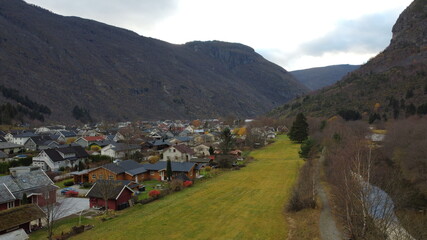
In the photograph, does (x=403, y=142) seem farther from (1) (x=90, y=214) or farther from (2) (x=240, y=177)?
(1) (x=90, y=214)

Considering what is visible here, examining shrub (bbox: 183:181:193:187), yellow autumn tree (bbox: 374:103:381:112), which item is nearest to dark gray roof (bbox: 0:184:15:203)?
shrub (bbox: 183:181:193:187)

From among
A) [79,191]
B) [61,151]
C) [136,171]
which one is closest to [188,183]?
[136,171]

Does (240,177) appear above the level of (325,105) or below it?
below

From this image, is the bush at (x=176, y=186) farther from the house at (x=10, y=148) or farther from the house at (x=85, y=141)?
the house at (x=10, y=148)

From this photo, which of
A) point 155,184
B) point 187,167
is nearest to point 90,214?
point 155,184

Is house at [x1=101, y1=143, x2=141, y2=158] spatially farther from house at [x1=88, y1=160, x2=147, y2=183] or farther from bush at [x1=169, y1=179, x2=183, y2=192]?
bush at [x1=169, y1=179, x2=183, y2=192]

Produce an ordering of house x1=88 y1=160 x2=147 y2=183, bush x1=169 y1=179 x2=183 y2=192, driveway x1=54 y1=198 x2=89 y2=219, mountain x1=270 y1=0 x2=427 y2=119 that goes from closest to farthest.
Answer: driveway x1=54 y1=198 x2=89 y2=219 → bush x1=169 y1=179 x2=183 y2=192 → house x1=88 y1=160 x2=147 y2=183 → mountain x1=270 y1=0 x2=427 y2=119
